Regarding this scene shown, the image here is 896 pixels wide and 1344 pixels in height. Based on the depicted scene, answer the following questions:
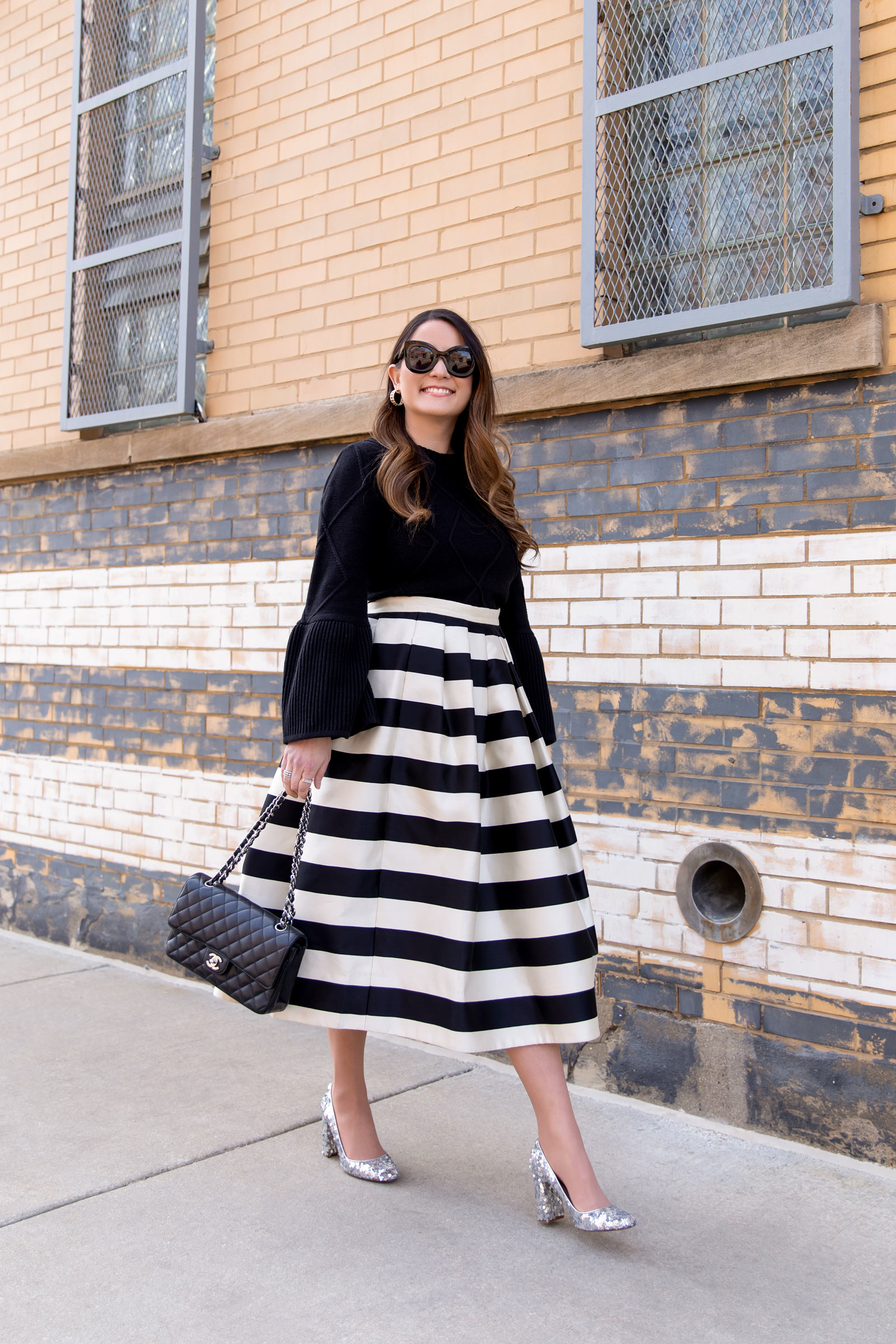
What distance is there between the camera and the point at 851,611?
3109 mm

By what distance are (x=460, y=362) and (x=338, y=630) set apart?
2.32 feet

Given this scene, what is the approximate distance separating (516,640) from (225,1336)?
64.7 inches

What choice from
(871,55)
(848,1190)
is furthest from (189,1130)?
(871,55)

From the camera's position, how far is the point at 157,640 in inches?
202

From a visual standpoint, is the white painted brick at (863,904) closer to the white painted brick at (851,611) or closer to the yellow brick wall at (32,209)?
→ the white painted brick at (851,611)

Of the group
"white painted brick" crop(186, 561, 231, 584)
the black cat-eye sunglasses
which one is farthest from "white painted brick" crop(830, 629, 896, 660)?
"white painted brick" crop(186, 561, 231, 584)

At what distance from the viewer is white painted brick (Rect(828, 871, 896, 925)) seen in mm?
3021

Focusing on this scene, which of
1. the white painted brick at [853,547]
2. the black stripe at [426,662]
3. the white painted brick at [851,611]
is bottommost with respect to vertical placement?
the black stripe at [426,662]

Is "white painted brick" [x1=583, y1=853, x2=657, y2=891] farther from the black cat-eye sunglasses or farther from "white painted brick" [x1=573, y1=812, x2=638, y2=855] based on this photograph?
the black cat-eye sunglasses

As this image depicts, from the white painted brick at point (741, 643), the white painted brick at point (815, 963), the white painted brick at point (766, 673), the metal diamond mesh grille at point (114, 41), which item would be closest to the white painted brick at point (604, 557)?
the white painted brick at point (741, 643)

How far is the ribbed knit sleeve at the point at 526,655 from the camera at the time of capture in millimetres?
2932

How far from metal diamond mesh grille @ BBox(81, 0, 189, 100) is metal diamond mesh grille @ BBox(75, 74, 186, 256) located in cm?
15

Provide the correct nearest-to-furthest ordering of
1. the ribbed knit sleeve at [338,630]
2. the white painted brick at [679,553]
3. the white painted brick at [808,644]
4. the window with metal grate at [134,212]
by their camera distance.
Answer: the ribbed knit sleeve at [338,630]
the white painted brick at [808,644]
the white painted brick at [679,553]
the window with metal grate at [134,212]

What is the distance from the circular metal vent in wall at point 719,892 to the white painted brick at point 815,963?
108mm
